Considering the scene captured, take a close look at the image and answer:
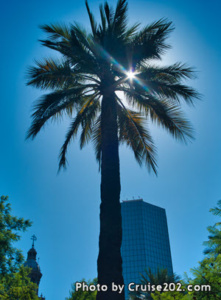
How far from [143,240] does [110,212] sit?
131 m

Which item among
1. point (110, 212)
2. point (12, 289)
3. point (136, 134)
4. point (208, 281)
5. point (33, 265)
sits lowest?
point (208, 281)

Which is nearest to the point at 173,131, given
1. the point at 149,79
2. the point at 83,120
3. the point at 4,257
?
the point at 149,79

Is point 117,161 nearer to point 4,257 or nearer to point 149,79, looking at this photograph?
point 149,79

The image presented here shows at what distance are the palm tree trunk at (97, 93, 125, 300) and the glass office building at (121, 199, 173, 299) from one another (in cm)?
12323

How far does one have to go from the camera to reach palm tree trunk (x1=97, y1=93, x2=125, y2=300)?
7219 mm

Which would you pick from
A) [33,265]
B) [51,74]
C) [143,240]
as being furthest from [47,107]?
[143,240]

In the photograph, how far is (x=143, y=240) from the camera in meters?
133

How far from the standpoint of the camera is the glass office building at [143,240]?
4985 inches

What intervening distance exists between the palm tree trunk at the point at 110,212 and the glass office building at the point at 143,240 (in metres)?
123

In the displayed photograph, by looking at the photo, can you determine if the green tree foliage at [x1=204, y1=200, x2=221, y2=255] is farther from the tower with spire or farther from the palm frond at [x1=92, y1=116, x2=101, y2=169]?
the tower with spire

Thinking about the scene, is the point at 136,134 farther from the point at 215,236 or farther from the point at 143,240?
the point at 143,240

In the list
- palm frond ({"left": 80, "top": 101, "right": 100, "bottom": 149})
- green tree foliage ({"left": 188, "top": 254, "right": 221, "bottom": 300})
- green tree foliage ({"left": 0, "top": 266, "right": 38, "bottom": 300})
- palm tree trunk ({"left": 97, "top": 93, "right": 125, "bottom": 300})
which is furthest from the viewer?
green tree foliage ({"left": 0, "top": 266, "right": 38, "bottom": 300})

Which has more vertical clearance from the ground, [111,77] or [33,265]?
[33,265]

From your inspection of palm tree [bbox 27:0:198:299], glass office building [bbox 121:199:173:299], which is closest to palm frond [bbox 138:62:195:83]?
palm tree [bbox 27:0:198:299]
